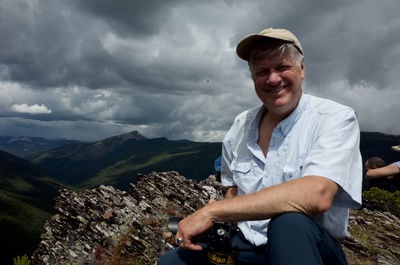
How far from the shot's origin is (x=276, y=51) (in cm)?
413

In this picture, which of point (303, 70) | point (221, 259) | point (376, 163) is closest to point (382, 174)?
point (376, 163)

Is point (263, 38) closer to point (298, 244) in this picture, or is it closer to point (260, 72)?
point (260, 72)

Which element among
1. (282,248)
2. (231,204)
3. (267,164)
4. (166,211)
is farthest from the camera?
(166,211)

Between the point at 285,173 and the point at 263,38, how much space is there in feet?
5.85

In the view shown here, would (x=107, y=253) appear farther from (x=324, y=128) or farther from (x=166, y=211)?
(x=324, y=128)

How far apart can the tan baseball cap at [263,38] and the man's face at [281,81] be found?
204mm

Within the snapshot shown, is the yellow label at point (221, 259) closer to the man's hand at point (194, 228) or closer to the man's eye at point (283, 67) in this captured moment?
the man's hand at point (194, 228)

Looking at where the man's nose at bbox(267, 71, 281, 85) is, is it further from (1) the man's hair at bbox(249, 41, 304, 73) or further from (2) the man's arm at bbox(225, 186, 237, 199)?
(2) the man's arm at bbox(225, 186, 237, 199)

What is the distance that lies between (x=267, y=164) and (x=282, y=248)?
1.45 m

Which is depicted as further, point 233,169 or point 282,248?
point 233,169

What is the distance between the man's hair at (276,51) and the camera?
410cm

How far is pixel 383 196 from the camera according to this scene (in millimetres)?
17719

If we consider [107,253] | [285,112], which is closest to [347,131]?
[285,112]

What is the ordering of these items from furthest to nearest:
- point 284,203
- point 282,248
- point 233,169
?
point 233,169, point 284,203, point 282,248
